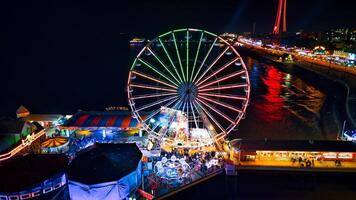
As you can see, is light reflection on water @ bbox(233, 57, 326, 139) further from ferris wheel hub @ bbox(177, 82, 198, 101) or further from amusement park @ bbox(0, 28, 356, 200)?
ferris wheel hub @ bbox(177, 82, 198, 101)

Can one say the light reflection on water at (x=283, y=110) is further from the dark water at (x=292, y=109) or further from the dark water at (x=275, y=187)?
the dark water at (x=275, y=187)

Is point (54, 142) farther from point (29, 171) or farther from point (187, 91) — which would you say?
point (187, 91)

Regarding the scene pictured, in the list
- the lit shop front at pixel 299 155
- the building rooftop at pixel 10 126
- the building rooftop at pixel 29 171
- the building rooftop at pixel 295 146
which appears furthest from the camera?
the building rooftop at pixel 10 126

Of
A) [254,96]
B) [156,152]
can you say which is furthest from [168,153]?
[254,96]

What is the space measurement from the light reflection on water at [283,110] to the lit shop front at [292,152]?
12184mm

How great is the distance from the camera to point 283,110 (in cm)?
4912

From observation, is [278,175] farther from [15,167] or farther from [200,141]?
[15,167]

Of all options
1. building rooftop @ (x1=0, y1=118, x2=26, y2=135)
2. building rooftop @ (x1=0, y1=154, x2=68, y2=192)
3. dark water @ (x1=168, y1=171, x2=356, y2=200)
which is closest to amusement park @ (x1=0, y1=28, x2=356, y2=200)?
building rooftop @ (x1=0, y1=154, x2=68, y2=192)

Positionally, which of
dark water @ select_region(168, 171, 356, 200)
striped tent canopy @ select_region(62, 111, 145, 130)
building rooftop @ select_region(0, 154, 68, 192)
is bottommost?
dark water @ select_region(168, 171, 356, 200)

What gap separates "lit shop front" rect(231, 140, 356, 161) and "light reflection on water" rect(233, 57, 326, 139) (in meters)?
12.2

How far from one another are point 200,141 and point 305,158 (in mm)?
8643

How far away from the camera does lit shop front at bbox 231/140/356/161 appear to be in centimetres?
2352

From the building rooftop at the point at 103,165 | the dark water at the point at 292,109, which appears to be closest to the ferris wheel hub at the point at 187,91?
the building rooftop at the point at 103,165

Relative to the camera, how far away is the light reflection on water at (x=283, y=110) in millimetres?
38141
